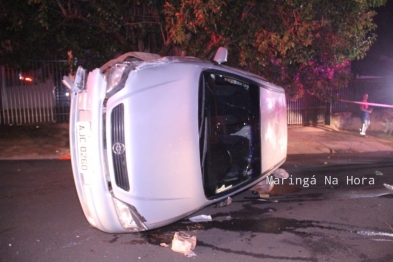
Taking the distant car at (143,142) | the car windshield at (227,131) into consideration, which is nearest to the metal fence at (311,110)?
the car windshield at (227,131)

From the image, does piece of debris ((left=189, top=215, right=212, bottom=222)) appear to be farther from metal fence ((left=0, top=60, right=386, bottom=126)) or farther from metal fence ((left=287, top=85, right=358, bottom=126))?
metal fence ((left=287, top=85, right=358, bottom=126))

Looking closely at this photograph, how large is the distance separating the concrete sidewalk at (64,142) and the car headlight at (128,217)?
565 centimetres

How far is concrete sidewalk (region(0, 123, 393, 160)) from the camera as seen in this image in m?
9.33

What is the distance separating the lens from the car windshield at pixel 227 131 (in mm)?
4297

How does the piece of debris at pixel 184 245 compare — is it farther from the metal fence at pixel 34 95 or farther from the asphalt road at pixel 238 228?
the metal fence at pixel 34 95

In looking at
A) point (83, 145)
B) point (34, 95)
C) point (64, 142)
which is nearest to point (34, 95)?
point (34, 95)

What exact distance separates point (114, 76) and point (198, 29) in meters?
4.87

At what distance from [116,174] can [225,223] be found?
1957 mm

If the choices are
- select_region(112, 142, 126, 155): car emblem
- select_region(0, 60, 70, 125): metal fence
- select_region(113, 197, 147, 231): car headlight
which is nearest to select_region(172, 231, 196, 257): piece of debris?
select_region(113, 197, 147, 231): car headlight

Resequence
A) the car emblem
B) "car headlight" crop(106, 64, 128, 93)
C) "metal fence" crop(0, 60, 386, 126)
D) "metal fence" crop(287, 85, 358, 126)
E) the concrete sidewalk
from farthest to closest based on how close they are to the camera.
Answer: "metal fence" crop(287, 85, 358, 126) < "metal fence" crop(0, 60, 386, 126) < the concrete sidewalk < "car headlight" crop(106, 64, 128, 93) < the car emblem

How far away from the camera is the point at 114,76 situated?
3.73 meters

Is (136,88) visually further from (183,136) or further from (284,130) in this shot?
(284,130)

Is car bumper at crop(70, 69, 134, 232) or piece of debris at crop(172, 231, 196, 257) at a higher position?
car bumper at crop(70, 69, 134, 232)

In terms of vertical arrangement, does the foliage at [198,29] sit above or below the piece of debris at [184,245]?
above
